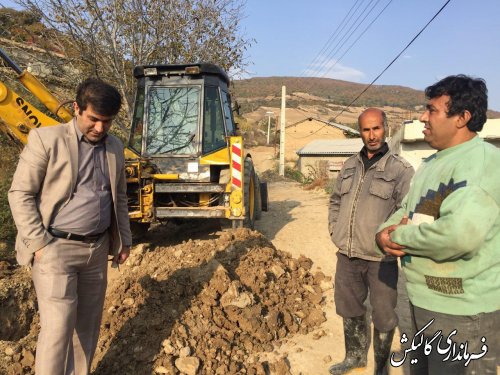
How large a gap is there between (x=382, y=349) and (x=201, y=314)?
1.56 meters

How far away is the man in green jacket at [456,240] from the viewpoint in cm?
152

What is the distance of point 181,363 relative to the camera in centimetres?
311

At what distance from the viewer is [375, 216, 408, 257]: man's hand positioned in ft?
5.89

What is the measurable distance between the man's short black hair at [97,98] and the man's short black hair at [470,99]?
5.80 ft

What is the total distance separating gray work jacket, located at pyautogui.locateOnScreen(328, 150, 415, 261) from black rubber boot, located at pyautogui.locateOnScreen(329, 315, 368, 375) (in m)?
0.61

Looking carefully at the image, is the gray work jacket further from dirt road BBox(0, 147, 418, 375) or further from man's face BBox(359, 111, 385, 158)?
dirt road BBox(0, 147, 418, 375)

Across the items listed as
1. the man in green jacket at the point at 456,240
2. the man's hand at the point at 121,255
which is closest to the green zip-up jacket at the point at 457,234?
the man in green jacket at the point at 456,240

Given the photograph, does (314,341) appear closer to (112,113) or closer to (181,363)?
(181,363)

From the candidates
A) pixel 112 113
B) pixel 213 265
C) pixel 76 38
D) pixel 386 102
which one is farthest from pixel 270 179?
pixel 386 102

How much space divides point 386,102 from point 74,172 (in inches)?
3336

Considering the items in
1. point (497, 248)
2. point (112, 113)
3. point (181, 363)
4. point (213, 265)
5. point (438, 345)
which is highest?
point (112, 113)

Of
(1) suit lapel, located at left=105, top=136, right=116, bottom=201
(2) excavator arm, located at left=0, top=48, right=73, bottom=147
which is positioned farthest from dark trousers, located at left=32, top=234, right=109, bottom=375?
(2) excavator arm, located at left=0, top=48, right=73, bottom=147

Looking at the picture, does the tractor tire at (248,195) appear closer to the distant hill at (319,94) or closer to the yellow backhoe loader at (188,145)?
the yellow backhoe loader at (188,145)

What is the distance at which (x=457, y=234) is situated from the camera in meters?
1.50
